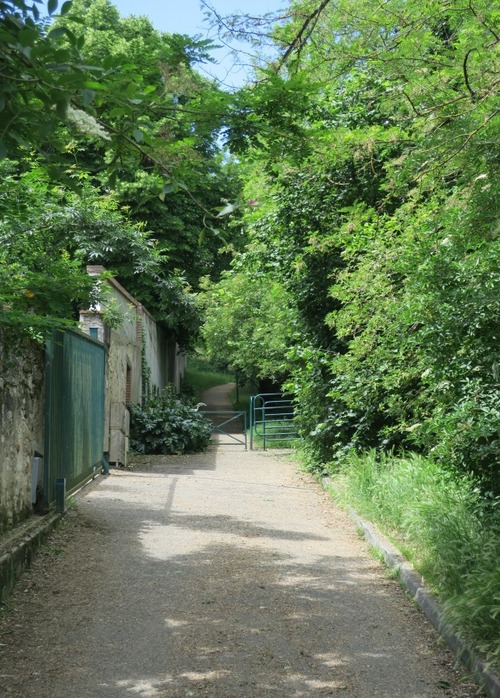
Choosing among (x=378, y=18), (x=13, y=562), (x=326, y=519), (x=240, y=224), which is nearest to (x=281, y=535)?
(x=326, y=519)

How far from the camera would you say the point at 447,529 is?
6.30 m

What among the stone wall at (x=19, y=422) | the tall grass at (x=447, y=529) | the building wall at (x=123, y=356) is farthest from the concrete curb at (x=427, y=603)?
the building wall at (x=123, y=356)

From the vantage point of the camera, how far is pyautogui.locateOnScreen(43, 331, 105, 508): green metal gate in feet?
27.7

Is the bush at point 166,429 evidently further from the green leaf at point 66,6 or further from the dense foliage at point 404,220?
the green leaf at point 66,6

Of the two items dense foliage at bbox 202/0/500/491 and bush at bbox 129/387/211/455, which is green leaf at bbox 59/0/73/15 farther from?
bush at bbox 129/387/211/455

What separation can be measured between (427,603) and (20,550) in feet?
10.9

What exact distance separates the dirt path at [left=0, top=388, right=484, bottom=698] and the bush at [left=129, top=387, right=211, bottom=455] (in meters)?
8.59

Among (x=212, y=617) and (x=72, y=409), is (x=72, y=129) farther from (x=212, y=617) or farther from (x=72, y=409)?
(x=72, y=409)

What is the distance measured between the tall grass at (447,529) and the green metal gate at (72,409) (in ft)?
11.8

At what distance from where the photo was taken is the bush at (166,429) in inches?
732

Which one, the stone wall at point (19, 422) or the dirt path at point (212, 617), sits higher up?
the stone wall at point (19, 422)

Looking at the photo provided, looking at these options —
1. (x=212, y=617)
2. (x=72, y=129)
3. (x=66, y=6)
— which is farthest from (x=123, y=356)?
(x=66, y=6)

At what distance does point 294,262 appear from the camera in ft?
46.2

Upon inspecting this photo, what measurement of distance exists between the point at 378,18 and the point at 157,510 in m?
6.52
